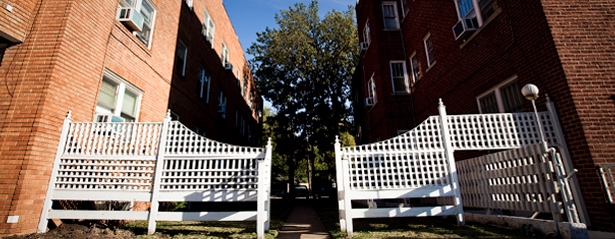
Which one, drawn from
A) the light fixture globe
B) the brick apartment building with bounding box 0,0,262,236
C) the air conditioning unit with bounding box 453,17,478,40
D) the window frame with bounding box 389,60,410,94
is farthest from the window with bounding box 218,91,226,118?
the light fixture globe

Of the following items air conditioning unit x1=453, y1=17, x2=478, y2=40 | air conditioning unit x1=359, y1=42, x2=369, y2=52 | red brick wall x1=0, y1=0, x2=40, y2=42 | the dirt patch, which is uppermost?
air conditioning unit x1=359, y1=42, x2=369, y2=52

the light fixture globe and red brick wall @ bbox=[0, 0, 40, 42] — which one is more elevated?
red brick wall @ bbox=[0, 0, 40, 42]

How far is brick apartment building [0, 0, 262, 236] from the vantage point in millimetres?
4758

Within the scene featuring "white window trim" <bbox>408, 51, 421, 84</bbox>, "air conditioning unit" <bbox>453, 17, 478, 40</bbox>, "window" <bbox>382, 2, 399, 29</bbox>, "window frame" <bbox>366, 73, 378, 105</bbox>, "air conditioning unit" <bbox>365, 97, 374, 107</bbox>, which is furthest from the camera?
"air conditioning unit" <bbox>365, 97, 374, 107</bbox>

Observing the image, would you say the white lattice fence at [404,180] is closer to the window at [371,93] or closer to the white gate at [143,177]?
the white gate at [143,177]

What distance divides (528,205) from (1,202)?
8829 mm

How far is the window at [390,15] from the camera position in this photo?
41.9 ft

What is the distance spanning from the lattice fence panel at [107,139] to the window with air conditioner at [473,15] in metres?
7.86

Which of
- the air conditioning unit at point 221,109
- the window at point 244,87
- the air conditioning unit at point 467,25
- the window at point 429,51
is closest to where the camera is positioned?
the air conditioning unit at point 467,25


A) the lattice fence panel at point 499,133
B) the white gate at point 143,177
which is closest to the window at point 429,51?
the lattice fence panel at point 499,133

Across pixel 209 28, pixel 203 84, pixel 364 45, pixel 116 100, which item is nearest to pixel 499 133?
pixel 116 100

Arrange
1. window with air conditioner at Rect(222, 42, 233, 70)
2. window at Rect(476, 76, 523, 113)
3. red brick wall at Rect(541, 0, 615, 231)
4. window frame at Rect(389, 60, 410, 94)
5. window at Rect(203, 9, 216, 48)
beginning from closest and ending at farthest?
red brick wall at Rect(541, 0, 615, 231) → window at Rect(476, 76, 523, 113) → window frame at Rect(389, 60, 410, 94) → window at Rect(203, 9, 216, 48) → window with air conditioner at Rect(222, 42, 233, 70)

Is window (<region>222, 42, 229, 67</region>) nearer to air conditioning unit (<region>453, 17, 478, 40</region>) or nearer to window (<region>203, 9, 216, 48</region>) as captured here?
window (<region>203, 9, 216, 48</region>)

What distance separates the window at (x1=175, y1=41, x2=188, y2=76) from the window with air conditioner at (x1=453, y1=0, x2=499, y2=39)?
937cm
